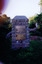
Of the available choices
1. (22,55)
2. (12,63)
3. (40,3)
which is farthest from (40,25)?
(12,63)

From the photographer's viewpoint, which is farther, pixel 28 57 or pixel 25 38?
pixel 25 38

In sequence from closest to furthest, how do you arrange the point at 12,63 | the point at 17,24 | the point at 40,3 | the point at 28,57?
the point at 12,63 < the point at 28,57 < the point at 17,24 < the point at 40,3

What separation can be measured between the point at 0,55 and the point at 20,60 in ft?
5.05

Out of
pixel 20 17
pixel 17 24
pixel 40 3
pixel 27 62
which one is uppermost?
pixel 40 3

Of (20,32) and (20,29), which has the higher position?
(20,29)

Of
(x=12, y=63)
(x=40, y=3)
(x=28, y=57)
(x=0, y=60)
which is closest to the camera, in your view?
(x=12, y=63)

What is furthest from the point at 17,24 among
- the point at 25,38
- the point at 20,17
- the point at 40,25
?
the point at 40,25

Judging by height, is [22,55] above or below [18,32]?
below

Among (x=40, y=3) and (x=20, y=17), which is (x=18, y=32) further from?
(x=40, y=3)

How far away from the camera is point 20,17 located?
6.94 meters

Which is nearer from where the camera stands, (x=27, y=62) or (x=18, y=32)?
(x=27, y=62)

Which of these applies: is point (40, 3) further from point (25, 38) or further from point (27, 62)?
point (27, 62)

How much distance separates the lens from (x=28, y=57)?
5.56 metres

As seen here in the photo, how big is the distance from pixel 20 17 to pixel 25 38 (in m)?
1.80
